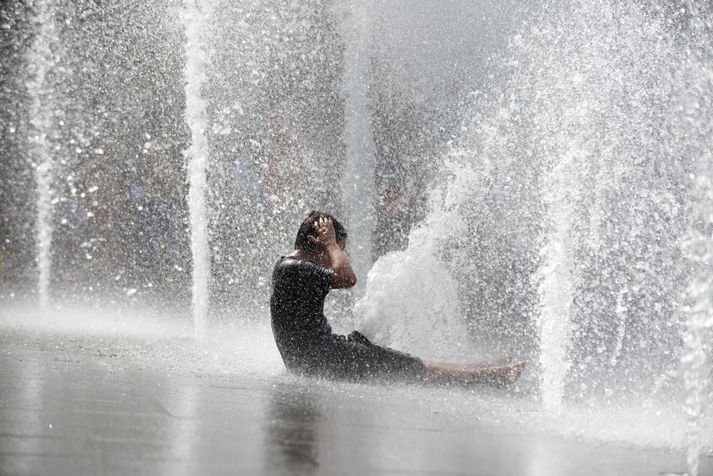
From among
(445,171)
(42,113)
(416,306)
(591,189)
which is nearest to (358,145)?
(445,171)

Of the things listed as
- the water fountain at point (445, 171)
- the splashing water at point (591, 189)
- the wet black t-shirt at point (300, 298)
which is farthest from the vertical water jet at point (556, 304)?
the wet black t-shirt at point (300, 298)

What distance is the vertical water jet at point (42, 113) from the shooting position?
14297mm

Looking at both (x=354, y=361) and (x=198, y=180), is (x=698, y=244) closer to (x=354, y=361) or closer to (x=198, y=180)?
(x=354, y=361)

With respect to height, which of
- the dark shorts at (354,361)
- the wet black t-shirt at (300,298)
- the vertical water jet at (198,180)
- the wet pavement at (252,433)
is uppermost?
the vertical water jet at (198,180)

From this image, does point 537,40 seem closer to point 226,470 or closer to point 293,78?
point 293,78

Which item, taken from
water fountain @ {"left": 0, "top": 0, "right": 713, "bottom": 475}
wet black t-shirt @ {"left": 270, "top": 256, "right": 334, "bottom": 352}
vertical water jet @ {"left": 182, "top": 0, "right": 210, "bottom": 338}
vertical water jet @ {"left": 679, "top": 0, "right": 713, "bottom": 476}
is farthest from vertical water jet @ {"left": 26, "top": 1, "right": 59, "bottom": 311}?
wet black t-shirt @ {"left": 270, "top": 256, "right": 334, "bottom": 352}

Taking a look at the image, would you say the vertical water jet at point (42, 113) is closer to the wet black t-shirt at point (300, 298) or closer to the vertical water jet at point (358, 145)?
the vertical water jet at point (358, 145)

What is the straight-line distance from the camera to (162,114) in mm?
14914

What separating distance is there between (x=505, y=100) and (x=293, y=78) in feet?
9.55

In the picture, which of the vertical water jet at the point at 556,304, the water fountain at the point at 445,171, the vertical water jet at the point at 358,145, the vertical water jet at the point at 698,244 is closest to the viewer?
the vertical water jet at the point at 698,244

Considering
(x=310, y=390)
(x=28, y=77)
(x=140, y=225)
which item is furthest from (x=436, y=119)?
(x=310, y=390)

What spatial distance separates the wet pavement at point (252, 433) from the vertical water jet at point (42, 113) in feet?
28.3

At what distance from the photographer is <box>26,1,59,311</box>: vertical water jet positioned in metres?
14.3

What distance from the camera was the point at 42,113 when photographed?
47.9ft
